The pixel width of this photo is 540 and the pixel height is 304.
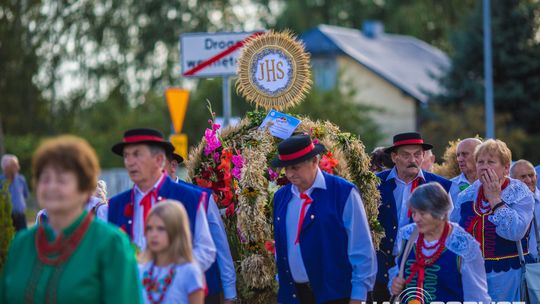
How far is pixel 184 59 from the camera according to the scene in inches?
436

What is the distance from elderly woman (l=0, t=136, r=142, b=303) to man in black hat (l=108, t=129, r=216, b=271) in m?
1.31

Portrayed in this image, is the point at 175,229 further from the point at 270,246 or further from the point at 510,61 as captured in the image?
the point at 510,61

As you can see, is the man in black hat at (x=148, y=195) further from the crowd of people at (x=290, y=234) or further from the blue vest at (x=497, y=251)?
the blue vest at (x=497, y=251)

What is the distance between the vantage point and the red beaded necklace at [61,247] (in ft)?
15.9

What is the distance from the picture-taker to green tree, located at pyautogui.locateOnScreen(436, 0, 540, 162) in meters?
30.0

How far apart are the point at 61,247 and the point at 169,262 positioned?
32.4 inches

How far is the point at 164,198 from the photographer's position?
638 centimetres

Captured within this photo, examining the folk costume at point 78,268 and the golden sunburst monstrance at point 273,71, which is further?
the golden sunburst monstrance at point 273,71

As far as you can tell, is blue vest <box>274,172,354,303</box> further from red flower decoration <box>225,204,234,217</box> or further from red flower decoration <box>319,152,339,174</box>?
red flower decoration <box>225,204,234,217</box>

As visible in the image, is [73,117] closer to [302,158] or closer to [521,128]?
[521,128]

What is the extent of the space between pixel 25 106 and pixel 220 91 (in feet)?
30.1

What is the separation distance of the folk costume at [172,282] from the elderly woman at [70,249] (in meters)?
0.58

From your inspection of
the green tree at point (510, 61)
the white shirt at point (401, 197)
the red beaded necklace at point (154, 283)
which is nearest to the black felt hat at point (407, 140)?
the white shirt at point (401, 197)

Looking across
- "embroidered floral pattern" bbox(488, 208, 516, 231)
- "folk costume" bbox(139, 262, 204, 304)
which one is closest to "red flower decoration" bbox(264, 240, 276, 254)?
"embroidered floral pattern" bbox(488, 208, 516, 231)
